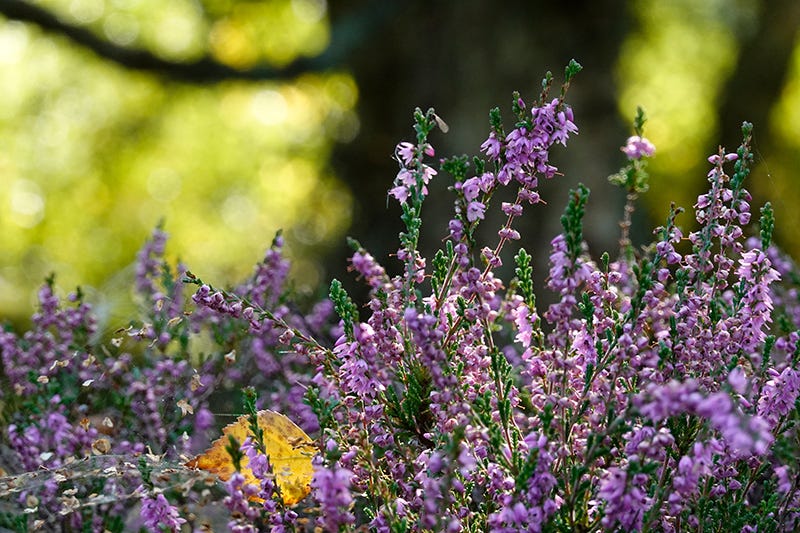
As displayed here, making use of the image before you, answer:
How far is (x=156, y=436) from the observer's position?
105 inches

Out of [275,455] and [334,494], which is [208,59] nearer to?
[275,455]

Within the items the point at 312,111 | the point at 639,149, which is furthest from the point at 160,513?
the point at 312,111

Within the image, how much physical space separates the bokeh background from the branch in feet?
0.06

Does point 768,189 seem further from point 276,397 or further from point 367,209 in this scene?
point 276,397

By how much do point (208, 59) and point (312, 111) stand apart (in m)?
5.83

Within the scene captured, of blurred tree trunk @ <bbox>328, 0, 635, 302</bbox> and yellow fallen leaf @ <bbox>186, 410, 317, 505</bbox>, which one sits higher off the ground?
blurred tree trunk @ <bbox>328, 0, 635, 302</bbox>

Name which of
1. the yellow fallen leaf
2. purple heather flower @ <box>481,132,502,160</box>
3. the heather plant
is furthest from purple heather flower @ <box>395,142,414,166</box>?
the yellow fallen leaf

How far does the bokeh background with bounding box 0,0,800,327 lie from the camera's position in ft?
27.8

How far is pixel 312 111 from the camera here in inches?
591

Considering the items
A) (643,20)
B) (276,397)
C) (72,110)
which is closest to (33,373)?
(276,397)

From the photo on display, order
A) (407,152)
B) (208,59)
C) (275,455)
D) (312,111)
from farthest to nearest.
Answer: (312,111)
(208,59)
(275,455)
(407,152)

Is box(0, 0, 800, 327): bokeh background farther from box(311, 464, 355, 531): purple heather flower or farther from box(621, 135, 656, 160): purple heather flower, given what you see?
box(311, 464, 355, 531): purple heather flower

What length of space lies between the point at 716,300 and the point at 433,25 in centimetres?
782

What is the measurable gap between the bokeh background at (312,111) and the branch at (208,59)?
2 cm
